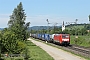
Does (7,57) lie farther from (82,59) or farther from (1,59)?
(82,59)

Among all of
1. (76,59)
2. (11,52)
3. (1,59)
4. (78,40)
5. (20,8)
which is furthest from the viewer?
(20,8)

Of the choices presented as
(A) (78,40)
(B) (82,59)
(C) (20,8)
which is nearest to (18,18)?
(C) (20,8)

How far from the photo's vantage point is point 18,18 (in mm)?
77188

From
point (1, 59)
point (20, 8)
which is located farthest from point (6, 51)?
point (20, 8)

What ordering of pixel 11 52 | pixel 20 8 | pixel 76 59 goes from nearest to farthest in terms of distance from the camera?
1. pixel 11 52
2. pixel 76 59
3. pixel 20 8

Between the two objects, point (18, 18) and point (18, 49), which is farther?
point (18, 18)

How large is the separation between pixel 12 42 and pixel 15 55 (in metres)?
1.65

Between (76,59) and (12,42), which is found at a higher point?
(12,42)

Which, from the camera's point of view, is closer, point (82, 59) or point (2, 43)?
point (2, 43)

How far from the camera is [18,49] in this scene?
92.1ft

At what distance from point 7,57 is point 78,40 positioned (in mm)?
48553

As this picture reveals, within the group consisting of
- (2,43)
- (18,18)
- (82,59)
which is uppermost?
(18,18)

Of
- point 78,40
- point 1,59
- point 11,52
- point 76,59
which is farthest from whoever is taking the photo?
point 78,40

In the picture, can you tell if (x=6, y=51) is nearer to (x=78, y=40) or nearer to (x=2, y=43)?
(x=2, y=43)
